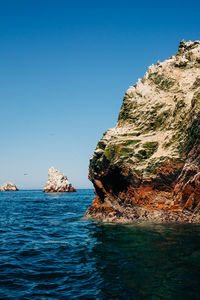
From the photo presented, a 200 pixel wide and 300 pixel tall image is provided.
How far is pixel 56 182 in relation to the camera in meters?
120

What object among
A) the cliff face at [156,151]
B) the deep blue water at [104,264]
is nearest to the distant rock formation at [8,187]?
the cliff face at [156,151]

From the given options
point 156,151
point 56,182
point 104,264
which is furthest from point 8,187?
point 104,264

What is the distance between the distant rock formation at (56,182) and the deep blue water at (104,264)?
105 metres

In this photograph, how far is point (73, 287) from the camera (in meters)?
7.35

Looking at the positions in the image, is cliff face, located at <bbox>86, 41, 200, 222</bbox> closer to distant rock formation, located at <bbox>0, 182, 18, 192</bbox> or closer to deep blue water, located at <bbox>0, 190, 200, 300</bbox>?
deep blue water, located at <bbox>0, 190, 200, 300</bbox>

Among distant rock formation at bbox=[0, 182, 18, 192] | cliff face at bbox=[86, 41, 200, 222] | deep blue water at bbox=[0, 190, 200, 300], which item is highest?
cliff face at bbox=[86, 41, 200, 222]

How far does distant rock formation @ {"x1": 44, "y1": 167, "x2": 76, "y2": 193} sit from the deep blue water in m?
105

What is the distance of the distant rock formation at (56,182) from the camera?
11891cm

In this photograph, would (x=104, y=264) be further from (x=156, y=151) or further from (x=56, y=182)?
(x=56, y=182)

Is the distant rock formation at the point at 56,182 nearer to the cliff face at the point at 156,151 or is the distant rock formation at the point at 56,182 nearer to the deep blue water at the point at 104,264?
the cliff face at the point at 156,151

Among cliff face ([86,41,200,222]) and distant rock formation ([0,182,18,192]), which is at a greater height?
cliff face ([86,41,200,222])

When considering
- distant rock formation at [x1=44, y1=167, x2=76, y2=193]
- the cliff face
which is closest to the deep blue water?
the cliff face

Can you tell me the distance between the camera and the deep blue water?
6969 millimetres

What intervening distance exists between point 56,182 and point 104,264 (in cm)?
11362
